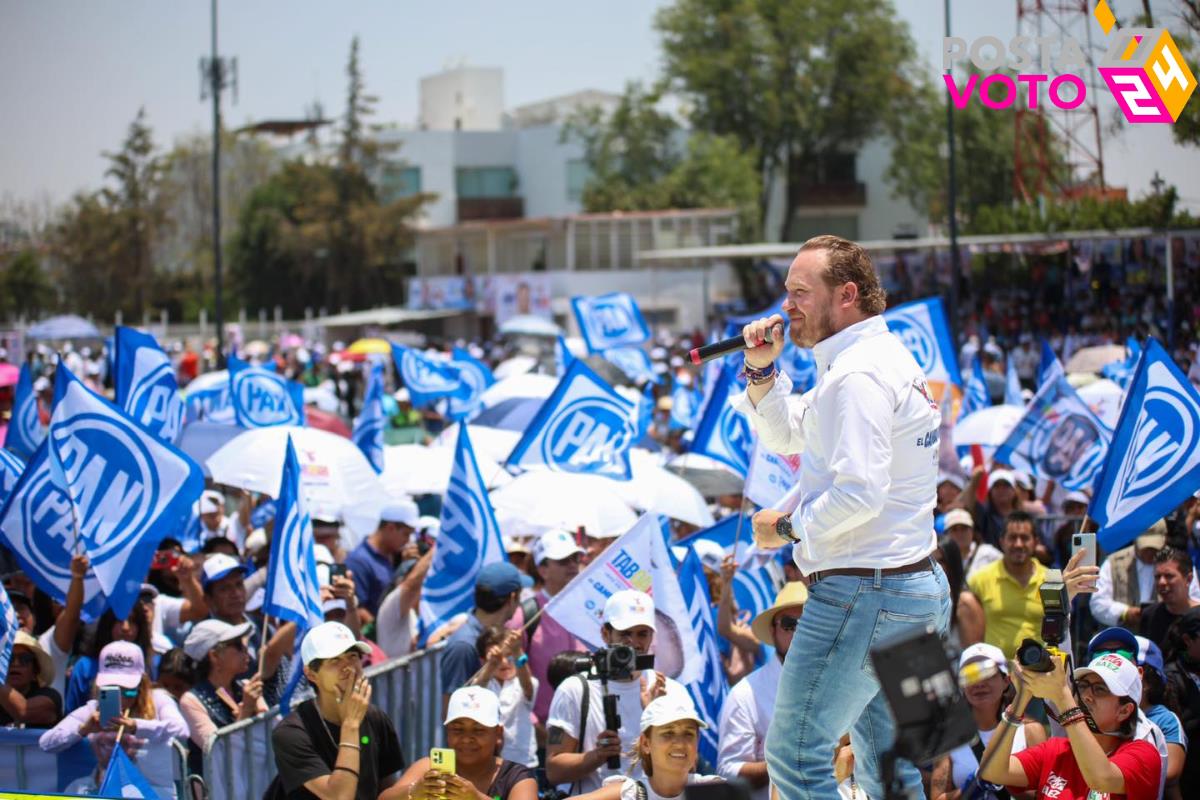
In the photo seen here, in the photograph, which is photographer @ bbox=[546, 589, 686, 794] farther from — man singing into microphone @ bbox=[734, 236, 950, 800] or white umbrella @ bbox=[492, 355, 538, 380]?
white umbrella @ bbox=[492, 355, 538, 380]

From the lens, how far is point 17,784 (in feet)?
20.8

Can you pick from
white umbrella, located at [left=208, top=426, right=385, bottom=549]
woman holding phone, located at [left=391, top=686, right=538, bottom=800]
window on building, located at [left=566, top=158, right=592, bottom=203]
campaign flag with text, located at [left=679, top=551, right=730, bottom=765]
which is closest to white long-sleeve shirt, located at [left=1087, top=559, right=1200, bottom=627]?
campaign flag with text, located at [left=679, top=551, right=730, bottom=765]

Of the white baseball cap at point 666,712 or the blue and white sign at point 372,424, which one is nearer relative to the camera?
the white baseball cap at point 666,712

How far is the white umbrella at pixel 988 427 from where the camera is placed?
12.9 metres

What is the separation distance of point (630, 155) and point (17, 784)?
5317 cm

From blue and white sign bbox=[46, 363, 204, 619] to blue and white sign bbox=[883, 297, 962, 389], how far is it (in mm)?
6346

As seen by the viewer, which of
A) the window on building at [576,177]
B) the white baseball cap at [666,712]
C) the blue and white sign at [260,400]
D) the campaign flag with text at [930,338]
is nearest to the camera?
the white baseball cap at [666,712]

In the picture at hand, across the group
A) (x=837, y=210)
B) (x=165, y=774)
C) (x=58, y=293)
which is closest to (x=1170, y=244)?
(x=165, y=774)

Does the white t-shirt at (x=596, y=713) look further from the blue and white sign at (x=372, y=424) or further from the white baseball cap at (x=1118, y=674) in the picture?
the blue and white sign at (x=372, y=424)

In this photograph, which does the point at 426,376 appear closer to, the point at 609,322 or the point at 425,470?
the point at 609,322

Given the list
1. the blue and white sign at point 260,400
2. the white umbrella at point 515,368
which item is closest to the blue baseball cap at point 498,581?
the blue and white sign at point 260,400

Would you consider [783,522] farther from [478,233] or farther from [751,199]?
[478,233]

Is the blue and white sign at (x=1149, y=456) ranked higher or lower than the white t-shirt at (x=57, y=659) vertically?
higher

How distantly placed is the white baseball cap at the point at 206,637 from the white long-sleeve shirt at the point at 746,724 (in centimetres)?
229
